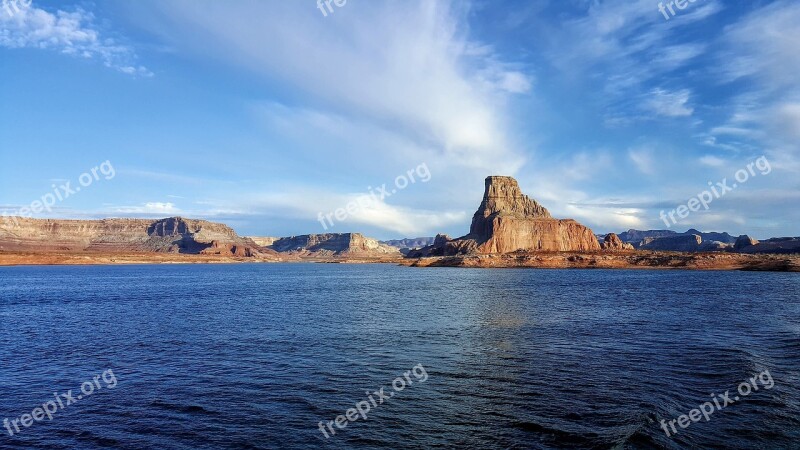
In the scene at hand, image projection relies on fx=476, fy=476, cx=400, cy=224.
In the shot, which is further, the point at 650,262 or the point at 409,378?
the point at 650,262

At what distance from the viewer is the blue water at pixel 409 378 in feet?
53.5

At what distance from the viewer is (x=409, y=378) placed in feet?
75.3

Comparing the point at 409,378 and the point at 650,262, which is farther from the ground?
the point at 650,262

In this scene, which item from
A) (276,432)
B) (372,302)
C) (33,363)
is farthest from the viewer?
(372,302)

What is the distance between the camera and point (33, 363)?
27234 mm

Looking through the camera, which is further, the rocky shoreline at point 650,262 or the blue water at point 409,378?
the rocky shoreline at point 650,262

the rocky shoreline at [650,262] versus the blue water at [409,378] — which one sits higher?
the rocky shoreline at [650,262]

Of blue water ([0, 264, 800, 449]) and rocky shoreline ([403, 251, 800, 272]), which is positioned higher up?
rocky shoreline ([403, 251, 800, 272])

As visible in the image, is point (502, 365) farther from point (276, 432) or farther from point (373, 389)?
point (276, 432)

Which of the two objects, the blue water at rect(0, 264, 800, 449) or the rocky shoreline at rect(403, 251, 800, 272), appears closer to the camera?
the blue water at rect(0, 264, 800, 449)

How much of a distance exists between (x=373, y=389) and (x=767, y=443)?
14.4 metres

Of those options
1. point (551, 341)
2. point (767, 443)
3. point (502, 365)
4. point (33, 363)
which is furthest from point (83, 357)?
point (767, 443)

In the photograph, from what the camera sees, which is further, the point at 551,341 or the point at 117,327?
the point at 117,327

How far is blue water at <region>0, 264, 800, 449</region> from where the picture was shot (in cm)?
1630
